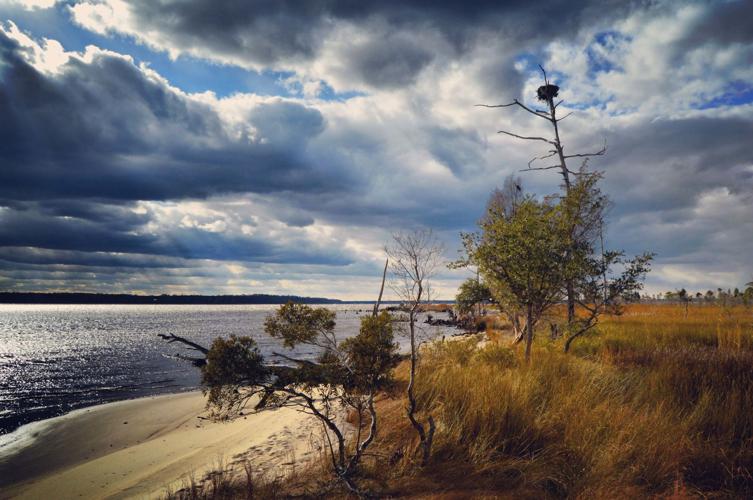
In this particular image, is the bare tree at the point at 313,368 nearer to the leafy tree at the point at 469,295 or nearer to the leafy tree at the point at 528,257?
the leafy tree at the point at 528,257

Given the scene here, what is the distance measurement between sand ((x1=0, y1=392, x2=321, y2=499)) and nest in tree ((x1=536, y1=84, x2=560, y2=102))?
1823cm

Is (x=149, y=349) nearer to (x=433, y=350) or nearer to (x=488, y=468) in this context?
(x=433, y=350)

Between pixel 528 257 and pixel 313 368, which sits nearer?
pixel 313 368

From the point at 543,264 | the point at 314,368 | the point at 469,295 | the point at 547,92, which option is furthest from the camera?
the point at 469,295

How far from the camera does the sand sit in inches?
304

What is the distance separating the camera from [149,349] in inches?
1491

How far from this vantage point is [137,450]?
10781 millimetres

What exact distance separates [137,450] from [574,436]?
1116cm

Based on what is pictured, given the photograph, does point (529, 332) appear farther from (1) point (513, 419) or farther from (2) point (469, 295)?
(2) point (469, 295)

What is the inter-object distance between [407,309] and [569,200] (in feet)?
28.5

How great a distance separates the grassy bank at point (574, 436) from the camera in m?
5.05

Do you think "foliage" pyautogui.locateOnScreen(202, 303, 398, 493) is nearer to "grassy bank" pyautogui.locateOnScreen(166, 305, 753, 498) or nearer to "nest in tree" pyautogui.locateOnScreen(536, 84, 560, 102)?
"grassy bank" pyautogui.locateOnScreen(166, 305, 753, 498)

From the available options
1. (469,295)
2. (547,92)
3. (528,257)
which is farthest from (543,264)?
(469,295)

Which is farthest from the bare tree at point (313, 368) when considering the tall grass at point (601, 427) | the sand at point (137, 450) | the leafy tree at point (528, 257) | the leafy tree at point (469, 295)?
the leafy tree at point (469, 295)
